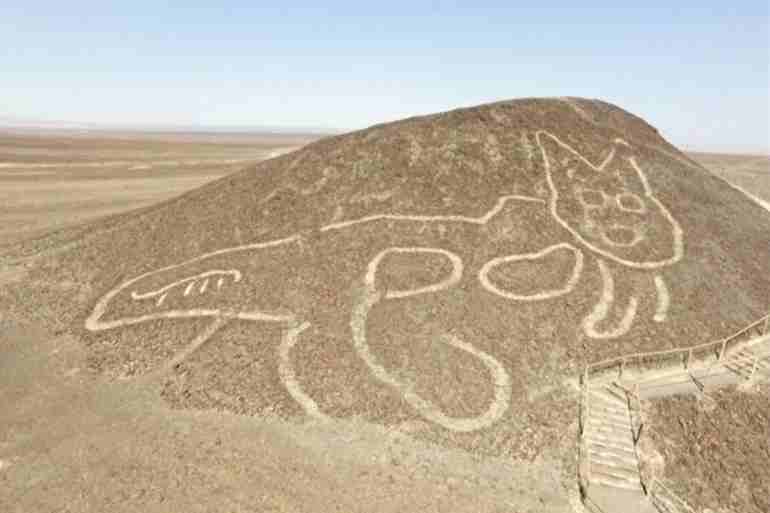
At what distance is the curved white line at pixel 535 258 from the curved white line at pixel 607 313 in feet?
4.48

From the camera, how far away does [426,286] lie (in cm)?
2420

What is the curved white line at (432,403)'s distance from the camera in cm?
1846

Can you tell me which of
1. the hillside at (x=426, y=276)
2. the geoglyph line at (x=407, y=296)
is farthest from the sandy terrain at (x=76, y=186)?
the geoglyph line at (x=407, y=296)

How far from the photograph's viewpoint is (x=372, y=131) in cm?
3634

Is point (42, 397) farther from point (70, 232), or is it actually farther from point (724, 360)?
point (724, 360)

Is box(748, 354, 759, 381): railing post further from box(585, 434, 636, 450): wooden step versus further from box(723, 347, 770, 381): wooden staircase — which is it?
box(585, 434, 636, 450): wooden step

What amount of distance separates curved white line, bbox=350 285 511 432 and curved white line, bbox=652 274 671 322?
8.67m

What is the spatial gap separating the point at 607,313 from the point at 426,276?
28.0ft

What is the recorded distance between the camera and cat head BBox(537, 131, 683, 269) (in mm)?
26938

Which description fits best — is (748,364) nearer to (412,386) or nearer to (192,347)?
(412,386)

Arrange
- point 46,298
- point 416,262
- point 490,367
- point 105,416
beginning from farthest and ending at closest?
point 46,298 → point 416,262 → point 490,367 → point 105,416

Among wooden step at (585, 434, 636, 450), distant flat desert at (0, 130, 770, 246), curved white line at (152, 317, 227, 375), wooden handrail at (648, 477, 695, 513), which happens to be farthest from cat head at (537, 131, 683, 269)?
distant flat desert at (0, 130, 770, 246)

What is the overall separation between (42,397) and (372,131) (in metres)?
25.3

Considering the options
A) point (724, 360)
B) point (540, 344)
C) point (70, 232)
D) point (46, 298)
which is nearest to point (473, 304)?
point (540, 344)
